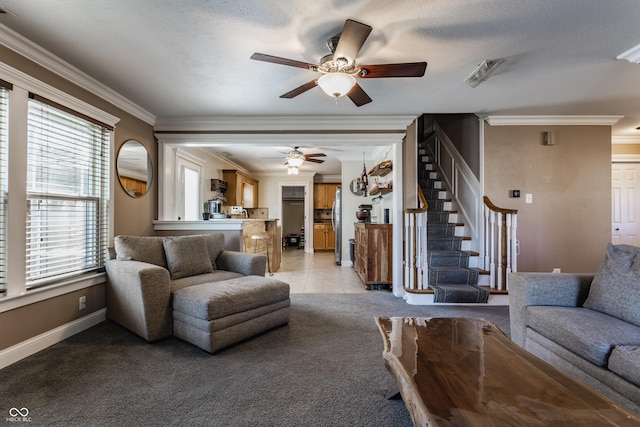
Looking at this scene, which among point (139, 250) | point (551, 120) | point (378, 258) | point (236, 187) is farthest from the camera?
point (236, 187)

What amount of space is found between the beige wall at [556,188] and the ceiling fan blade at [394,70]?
237cm

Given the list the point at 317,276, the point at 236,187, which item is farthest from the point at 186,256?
the point at 236,187

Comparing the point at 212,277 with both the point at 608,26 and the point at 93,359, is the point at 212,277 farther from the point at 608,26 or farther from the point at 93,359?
the point at 608,26

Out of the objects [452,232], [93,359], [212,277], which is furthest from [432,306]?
[93,359]

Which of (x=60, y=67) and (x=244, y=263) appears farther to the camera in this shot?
(x=244, y=263)

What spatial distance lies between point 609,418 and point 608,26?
2380mm

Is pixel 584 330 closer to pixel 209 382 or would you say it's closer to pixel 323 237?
pixel 209 382

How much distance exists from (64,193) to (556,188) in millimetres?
5516

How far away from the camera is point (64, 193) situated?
245cm

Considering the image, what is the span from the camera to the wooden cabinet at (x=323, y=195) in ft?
26.9

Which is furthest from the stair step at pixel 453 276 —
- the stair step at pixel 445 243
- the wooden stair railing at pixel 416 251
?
the stair step at pixel 445 243

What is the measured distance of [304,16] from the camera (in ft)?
5.84

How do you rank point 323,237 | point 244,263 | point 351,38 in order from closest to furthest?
point 351,38
point 244,263
point 323,237

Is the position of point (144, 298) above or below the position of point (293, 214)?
below
